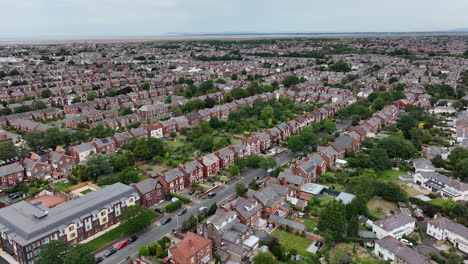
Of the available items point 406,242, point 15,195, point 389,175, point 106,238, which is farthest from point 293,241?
point 15,195

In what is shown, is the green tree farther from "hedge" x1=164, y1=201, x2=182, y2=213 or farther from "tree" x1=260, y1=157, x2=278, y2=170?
"tree" x1=260, y1=157, x2=278, y2=170

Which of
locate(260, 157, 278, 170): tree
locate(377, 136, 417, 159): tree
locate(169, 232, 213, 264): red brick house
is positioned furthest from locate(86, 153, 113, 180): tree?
locate(377, 136, 417, 159): tree

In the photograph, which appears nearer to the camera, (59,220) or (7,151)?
(59,220)

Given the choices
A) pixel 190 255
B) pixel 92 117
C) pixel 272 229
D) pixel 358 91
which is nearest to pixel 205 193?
pixel 272 229

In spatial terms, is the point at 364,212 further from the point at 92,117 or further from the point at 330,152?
the point at 92,117

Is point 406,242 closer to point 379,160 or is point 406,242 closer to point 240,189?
point 379,160
